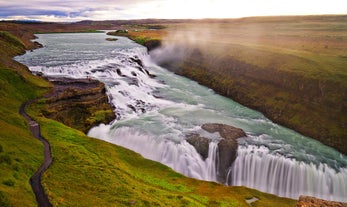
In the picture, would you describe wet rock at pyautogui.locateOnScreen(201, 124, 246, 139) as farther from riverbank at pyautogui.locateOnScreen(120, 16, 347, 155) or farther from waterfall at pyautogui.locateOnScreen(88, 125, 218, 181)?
riverbank at pyautogui.locateOnScreen(120, 16, 347, 155)

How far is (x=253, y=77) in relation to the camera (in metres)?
63.2

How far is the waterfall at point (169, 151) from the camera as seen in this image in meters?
34.4

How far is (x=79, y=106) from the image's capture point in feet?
138

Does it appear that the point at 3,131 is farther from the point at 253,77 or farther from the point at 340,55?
the point at 340,55

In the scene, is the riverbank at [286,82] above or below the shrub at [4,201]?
below

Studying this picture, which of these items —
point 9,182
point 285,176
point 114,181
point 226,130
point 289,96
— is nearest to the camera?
point 9,182

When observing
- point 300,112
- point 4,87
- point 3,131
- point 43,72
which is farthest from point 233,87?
point 3,131

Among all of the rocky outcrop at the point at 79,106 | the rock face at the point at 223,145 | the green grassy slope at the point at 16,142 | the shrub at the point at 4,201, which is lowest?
the rock face at the point at 223,145

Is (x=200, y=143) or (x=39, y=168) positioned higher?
(x=39, y=168)

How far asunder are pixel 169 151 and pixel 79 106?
15.1m

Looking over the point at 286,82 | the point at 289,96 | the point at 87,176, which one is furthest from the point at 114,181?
the point at 286,82

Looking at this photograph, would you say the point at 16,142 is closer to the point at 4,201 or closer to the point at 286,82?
the point at 4,201

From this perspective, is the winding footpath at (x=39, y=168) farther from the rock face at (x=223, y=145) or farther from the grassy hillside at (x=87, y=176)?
the rock face at (x=223, y=145)

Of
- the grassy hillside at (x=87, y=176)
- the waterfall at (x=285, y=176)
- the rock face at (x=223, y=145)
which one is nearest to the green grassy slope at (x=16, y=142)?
the grassy hillside at (x=87, y=176)
